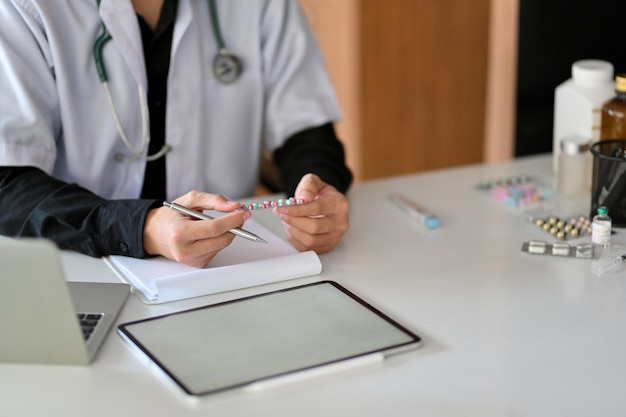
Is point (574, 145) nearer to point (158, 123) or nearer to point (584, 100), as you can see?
point (584, 100)

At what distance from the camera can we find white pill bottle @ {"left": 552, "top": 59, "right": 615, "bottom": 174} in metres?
1.59

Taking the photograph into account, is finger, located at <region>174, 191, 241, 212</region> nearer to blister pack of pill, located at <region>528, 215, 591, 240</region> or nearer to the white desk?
the white desk

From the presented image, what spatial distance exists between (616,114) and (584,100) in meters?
0.11

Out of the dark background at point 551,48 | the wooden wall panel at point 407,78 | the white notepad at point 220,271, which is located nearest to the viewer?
the white notepad at point 220,271

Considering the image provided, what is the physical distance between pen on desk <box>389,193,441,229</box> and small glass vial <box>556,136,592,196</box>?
27 cm

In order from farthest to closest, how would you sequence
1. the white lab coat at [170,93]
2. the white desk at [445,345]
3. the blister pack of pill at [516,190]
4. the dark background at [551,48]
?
the dark background at [551,48] < the blister pack of pill at [516,190] < the white lab coat at [170,93] < the white desk at [445,345]

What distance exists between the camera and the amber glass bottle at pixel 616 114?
1487 millimetres

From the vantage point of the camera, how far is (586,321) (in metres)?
1.15

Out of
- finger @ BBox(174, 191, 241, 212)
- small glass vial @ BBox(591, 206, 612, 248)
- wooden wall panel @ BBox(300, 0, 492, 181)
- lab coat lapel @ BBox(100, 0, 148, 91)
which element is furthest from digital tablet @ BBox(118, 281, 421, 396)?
wooden wall panel @ BBox(300, 0, 492, 181)

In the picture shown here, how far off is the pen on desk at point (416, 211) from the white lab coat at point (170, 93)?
25cm

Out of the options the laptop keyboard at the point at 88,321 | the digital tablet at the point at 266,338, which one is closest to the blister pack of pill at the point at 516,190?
the digital tablet at the point at 266,338

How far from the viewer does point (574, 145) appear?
5.19 feet

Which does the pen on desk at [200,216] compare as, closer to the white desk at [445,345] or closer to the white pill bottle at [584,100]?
the white desk at [445,345]

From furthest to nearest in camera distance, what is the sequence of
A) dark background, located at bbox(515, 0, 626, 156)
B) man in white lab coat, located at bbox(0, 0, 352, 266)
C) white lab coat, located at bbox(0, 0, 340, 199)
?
dark background, located at bbox(515, 0, 626, 156), white lab coat, located at bbox(0, 0, 340, 199), man in white lab coat, located at bbox(0, 0, 352, 266)
